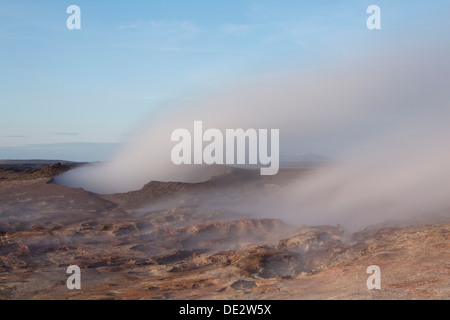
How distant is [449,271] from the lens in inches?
494

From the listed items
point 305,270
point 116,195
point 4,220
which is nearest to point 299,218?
point 305,270

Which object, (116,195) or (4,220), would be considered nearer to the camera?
(4,220)

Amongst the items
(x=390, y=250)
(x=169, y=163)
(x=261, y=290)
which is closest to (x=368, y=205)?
(x=390, y=250)

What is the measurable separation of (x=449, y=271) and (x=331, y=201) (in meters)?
18.2

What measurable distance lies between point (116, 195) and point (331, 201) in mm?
14805

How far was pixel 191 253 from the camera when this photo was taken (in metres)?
19.8

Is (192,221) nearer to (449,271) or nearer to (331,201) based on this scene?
(331,201)

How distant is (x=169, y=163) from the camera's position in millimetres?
46875

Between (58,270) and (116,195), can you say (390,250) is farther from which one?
(116,195)

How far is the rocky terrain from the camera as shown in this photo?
12.5 meters

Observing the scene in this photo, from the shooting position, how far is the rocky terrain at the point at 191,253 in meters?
12.5

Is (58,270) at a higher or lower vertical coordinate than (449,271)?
lower
